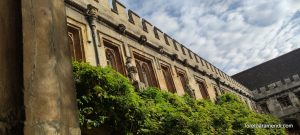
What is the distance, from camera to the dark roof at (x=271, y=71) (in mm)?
34659

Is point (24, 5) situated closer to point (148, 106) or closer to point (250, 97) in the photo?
point (148, 106)

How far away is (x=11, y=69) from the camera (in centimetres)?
129

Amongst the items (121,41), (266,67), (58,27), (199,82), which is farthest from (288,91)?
(58,27)

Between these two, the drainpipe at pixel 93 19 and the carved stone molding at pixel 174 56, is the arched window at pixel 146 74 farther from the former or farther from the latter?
the drainpipe at pixel 93 19

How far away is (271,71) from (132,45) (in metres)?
31.0

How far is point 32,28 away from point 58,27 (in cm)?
20

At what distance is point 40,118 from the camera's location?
1267 mm

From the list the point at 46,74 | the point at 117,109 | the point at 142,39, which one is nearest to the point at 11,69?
the point at 46,74

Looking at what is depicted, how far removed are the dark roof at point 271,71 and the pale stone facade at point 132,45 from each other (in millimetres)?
21527

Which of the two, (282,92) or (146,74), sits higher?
(282,92)

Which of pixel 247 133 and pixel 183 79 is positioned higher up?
pixel 183 79

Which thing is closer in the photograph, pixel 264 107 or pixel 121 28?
pixel 121 28

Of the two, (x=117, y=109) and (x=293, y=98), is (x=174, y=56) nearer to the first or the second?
(x=117, y=109)

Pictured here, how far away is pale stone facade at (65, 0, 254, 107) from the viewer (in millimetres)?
8039
